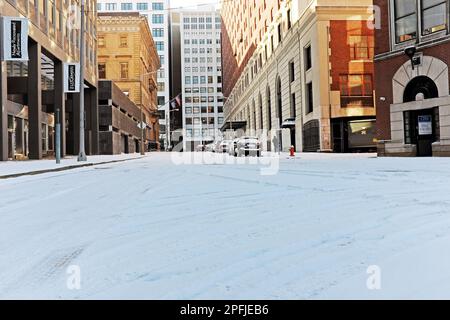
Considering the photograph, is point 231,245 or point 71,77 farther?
point 71,77

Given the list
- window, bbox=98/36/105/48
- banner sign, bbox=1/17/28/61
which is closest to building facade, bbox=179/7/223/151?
window, bbox=98/36/105/48

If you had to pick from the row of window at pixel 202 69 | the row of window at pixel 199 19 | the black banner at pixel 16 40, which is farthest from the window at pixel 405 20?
the row of window at pixel 199 19

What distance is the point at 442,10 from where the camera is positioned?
2202 cm

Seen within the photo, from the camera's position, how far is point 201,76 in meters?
147

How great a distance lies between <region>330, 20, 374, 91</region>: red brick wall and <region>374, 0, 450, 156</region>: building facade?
34.1 ft

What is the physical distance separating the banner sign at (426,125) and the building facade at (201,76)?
114 m

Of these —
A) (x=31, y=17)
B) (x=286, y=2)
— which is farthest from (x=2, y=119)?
(x=286, y=2)

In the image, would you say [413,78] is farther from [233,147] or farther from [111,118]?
[111,118]

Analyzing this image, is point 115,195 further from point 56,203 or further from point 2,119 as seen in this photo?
point 2,119

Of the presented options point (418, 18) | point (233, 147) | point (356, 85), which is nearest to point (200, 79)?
point (233, 147)

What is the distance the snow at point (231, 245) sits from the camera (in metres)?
3.27

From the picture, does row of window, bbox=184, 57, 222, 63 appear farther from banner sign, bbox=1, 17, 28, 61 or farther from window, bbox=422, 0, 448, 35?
window, bbox=422, 0, 448, 35

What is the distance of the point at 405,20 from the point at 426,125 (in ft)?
19.1

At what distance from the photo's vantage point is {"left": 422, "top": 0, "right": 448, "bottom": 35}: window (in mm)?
21953
